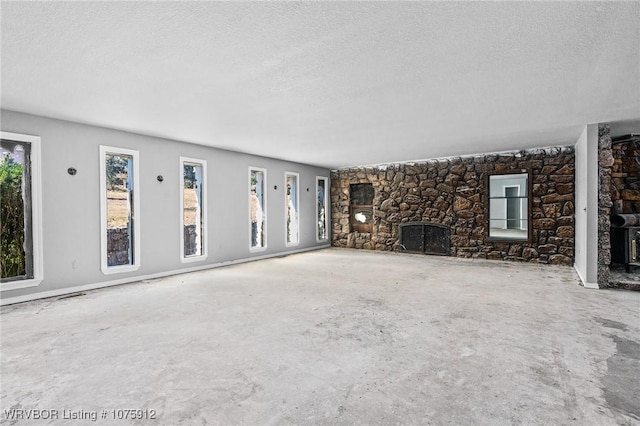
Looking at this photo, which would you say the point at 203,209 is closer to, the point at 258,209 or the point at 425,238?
the point at 258,209

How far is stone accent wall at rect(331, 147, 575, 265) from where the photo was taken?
6059mm

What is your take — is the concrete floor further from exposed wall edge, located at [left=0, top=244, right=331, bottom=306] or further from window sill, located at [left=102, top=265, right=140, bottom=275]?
window sill, located at [left=102, top=265, right=140, bottom=275]

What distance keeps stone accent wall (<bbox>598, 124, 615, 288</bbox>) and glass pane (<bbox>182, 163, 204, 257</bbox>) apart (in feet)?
20.7

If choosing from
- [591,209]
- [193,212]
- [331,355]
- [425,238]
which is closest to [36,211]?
[193,212]

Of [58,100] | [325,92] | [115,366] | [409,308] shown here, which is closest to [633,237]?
[409,308]

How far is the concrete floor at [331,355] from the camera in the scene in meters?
1.76

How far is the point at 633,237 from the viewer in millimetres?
4750

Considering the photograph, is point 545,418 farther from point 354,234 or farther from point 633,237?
point 354,234

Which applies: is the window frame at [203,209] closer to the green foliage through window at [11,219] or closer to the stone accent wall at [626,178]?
the green foliage through window at [11,219]

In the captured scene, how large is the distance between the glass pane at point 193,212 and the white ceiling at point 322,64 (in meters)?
1.34

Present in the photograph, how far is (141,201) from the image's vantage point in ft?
16.0

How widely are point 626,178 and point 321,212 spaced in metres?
6.50

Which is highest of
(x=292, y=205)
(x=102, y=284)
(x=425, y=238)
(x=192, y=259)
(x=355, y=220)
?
(x=292, y=205)

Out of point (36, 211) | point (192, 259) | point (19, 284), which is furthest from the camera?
point (192, 259)
